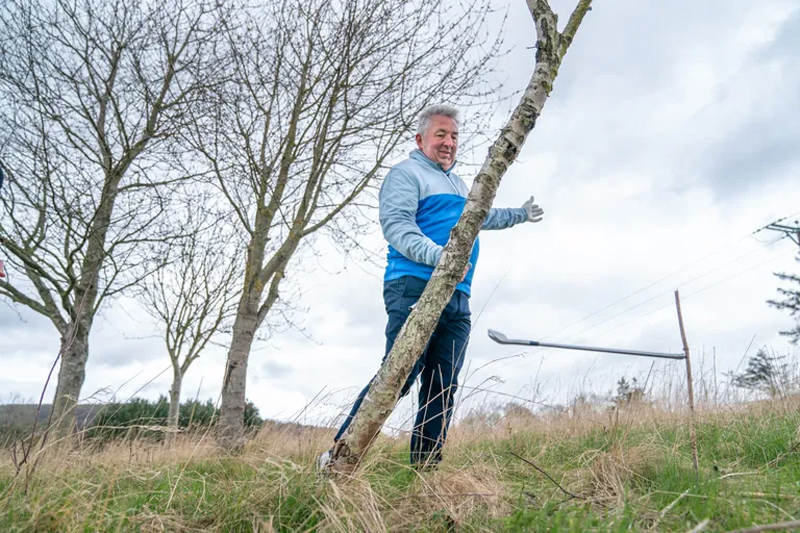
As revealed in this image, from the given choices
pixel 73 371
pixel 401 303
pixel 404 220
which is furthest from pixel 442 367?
pixel 73 371

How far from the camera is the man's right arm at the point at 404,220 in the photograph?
8.33 feet

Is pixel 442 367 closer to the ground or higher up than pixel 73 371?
closer to the ground

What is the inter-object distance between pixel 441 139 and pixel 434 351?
3.66 ft

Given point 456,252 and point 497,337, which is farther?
point 497,337

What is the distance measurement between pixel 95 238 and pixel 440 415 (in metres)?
5.88

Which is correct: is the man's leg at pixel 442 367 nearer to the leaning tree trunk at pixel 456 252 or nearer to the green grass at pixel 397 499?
the green grass at pixel 397 499

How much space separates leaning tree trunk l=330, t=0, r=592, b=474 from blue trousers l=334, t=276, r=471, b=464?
18.4 inches

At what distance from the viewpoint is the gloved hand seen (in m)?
3.43

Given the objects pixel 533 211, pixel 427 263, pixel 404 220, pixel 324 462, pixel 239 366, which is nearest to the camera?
pixel 324 462

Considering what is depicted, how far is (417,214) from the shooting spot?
9.59 ft

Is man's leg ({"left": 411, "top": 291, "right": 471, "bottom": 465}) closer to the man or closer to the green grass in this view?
the man

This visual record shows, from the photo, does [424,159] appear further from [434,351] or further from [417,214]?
[434,351]

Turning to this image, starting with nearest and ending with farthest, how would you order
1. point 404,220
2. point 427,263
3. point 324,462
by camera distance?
point 324,462
point 427,263
point 404,220

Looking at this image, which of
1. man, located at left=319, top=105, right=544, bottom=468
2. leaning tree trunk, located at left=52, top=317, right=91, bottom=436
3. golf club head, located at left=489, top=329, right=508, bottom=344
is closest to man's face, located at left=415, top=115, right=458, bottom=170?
man, located at left=319, top=105, right=544, bottom=468
